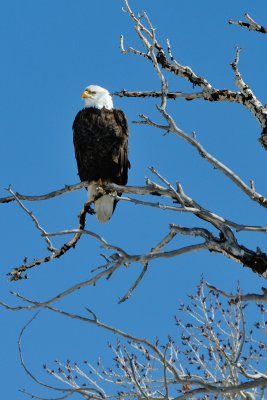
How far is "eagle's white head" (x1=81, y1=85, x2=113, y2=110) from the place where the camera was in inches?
301

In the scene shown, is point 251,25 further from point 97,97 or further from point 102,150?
point 97,97

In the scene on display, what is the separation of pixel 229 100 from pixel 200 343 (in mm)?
2156

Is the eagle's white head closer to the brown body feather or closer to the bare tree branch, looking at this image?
the brown body feather

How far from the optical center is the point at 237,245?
13.6ft

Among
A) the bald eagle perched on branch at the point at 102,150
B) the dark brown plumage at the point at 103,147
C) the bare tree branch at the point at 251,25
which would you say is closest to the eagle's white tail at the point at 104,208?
the bald eagle perched on branch at the point at 102,150

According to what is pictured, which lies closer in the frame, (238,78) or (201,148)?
(201,148)

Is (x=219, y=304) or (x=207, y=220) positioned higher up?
(x=219, y=304)

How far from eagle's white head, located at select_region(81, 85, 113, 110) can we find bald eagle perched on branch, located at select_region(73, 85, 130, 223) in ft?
0.40

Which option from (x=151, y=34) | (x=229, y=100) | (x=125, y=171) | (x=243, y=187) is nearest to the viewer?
(x=243, y=187)

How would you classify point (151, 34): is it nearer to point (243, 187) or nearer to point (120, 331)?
point (243, 187)

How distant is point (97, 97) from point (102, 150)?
30.1 inches

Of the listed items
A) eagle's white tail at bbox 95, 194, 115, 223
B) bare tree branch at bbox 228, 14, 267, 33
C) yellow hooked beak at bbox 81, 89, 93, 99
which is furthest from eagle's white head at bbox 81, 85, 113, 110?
bare tree branch at bbox 228, 14, 267, 33

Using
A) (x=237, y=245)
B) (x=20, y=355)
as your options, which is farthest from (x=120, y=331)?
(x=237, y=245)

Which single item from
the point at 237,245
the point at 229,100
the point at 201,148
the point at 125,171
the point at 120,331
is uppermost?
the point at 125,171
